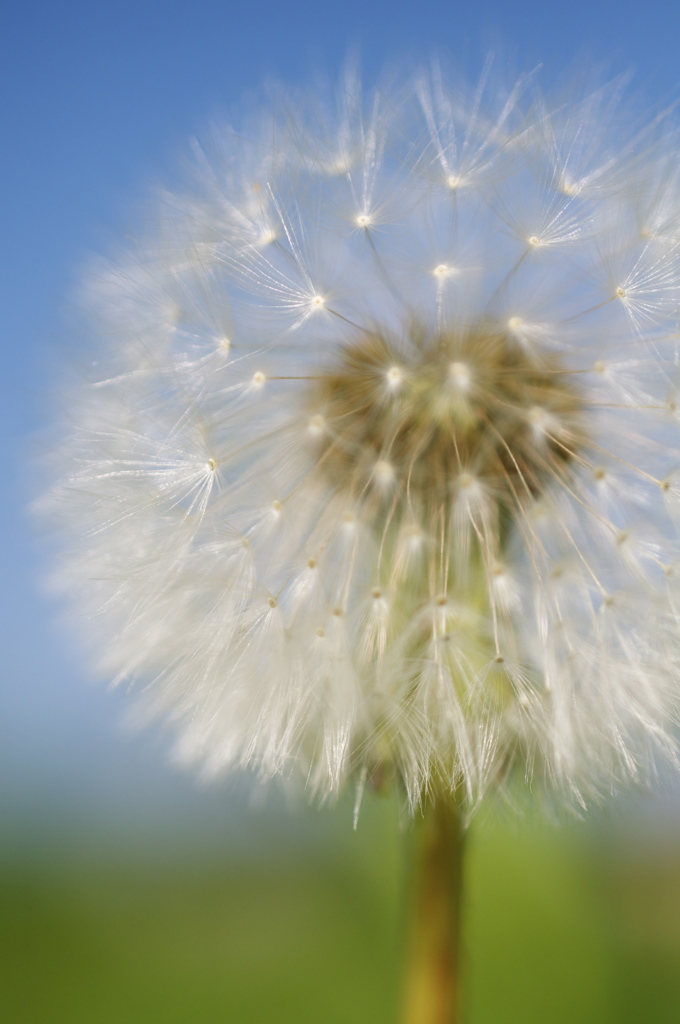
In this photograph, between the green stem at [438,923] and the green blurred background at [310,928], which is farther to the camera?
the green blurred background at [310,928]

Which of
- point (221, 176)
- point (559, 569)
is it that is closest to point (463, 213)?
point (221, 176)

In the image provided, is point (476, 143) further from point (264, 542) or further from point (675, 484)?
point (264, 542)

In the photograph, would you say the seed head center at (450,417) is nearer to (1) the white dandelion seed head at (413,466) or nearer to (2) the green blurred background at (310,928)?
(1) the white dandelion seed head at (413,466)

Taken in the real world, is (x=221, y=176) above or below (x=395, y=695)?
above

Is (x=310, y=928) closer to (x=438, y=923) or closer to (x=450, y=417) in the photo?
(x=438, y=923)

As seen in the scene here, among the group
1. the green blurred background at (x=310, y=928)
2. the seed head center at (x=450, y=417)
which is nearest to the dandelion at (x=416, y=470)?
the seed head center at (x=450, y=417)

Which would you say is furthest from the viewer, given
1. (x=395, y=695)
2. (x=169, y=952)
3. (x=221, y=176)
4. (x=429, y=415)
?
(x=169, y=952)
